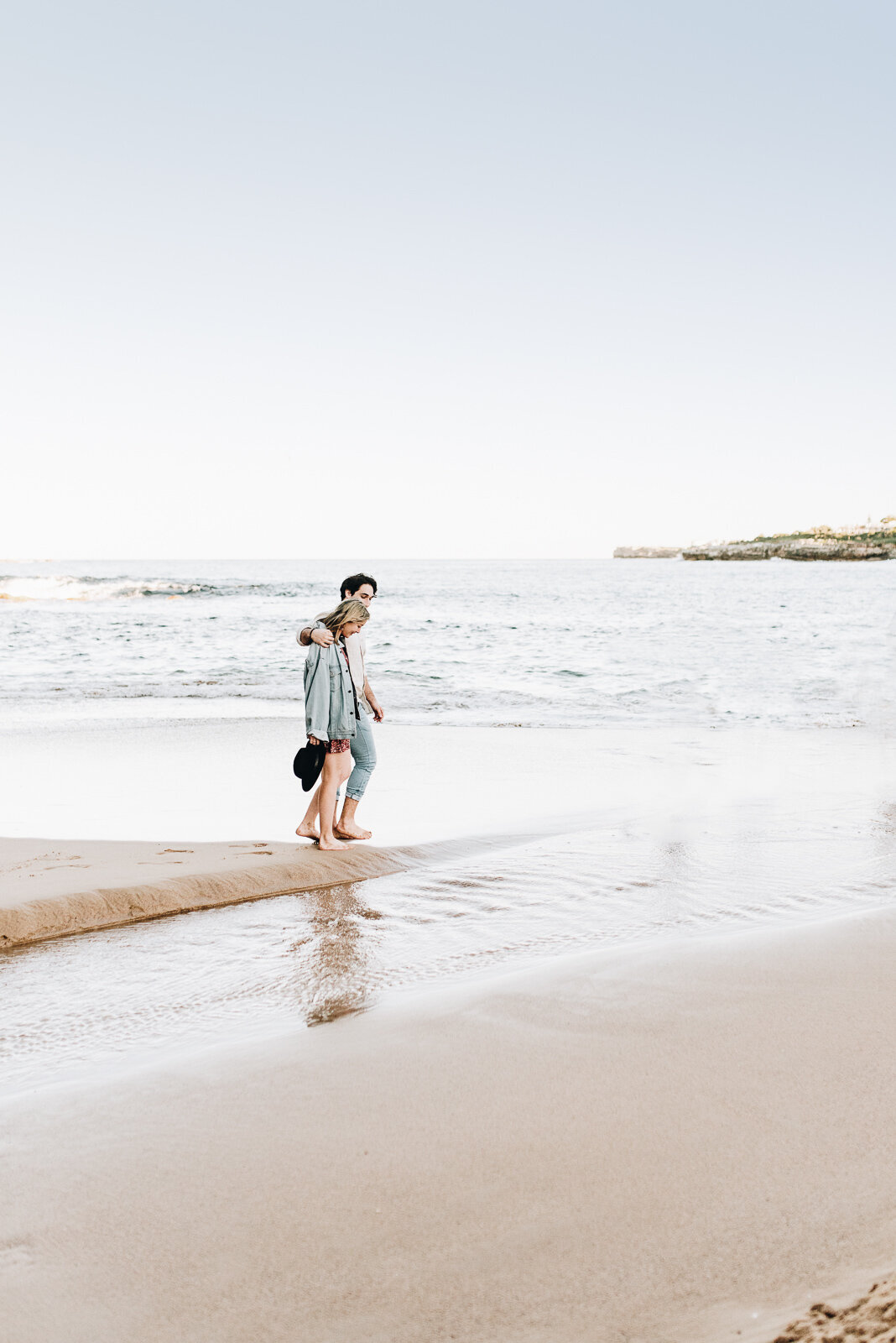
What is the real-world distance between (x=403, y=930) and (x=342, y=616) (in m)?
2.34

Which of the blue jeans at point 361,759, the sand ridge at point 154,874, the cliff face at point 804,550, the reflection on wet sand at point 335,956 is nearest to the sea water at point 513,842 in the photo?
the reflection on wet sand at point 335,956

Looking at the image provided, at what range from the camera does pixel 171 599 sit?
57.1 m

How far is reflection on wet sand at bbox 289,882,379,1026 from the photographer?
3.83 metres

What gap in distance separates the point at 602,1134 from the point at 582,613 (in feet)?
140

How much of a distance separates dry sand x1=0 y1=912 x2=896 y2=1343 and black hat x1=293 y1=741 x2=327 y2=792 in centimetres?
291

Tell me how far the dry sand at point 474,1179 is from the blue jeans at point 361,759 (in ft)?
10.6

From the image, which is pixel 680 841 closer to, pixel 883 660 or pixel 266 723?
pixel 266 723

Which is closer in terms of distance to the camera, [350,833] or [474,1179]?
[474,1179]

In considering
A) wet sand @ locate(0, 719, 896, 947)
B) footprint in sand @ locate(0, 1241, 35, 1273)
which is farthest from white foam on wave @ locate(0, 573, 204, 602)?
footprint in sand @ locate(0, 1241, 35, 1273)

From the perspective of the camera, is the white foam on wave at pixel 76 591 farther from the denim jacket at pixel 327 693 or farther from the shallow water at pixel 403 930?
the shallow water at pixel 403 930

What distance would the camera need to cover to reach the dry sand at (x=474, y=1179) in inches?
82.0

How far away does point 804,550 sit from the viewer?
15588cm

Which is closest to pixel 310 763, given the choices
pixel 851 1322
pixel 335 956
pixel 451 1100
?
pixel 335 956

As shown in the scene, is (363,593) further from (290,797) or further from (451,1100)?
(451,1100)
